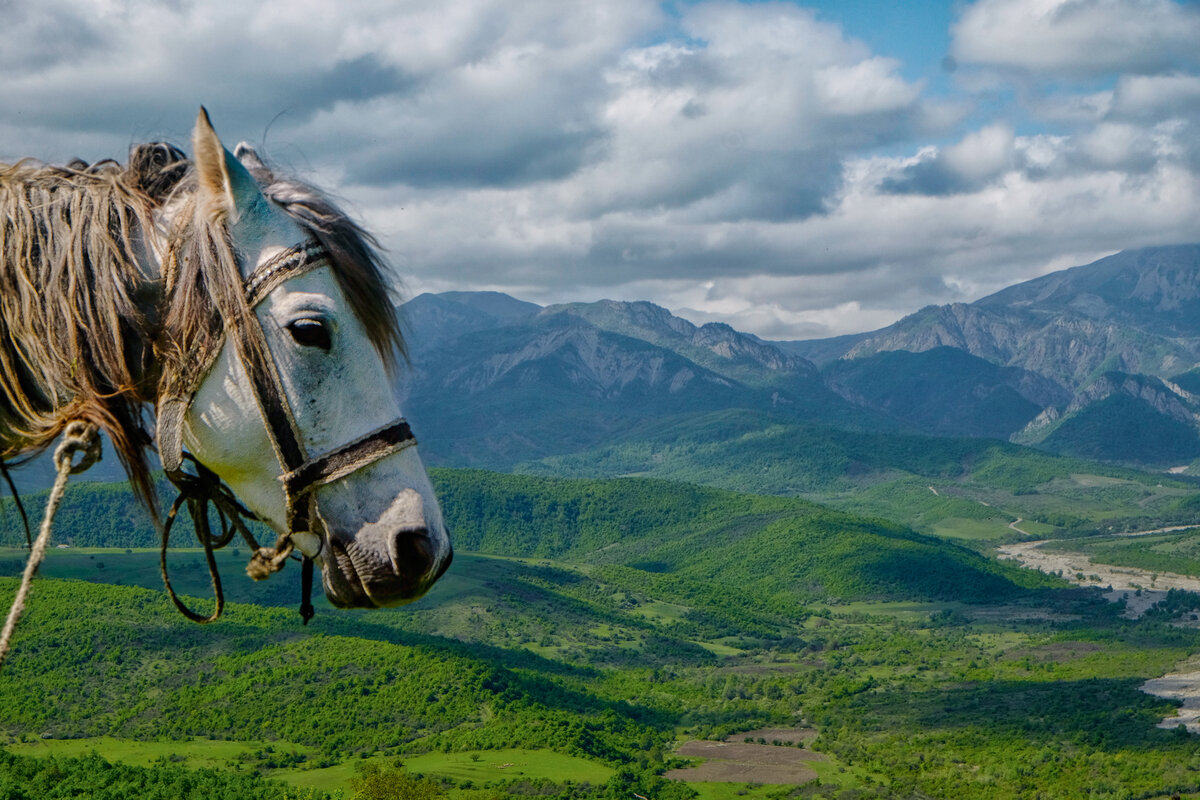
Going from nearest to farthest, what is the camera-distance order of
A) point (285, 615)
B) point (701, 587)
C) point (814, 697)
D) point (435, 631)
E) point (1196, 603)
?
point (285, 615) < point (814, 697) < point (435, 631) < point (1196, 603) < point (701, 587)

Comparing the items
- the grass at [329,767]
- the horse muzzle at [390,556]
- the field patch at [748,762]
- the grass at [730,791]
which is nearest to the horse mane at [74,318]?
the horse muzzle at [390,556]

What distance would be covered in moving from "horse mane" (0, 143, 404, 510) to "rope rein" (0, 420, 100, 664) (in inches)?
1.5

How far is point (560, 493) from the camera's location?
16588cm

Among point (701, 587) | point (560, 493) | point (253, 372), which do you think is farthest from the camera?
point (560, 493)

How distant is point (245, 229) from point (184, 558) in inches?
4240

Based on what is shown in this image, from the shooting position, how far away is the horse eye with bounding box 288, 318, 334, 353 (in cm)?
235

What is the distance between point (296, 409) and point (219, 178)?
583 mm

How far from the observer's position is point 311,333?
237 centimetres

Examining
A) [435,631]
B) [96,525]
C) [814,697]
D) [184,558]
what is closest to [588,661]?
[435,631]

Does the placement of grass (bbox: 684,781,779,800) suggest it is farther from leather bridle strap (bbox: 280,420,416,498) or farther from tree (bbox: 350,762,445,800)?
leather bridle strap (bbox: 280,420,416,498)

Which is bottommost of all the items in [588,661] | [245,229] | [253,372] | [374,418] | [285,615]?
[588,661]

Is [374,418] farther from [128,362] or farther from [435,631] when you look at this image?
[435,631]

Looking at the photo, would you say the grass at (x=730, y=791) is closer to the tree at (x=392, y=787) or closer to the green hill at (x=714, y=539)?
the tree at (x=392, y=787)

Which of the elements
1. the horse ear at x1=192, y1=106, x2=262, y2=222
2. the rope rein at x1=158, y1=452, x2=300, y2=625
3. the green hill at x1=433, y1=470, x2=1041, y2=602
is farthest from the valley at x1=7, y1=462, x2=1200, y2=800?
the horse ear at x1=192, y1=106, x2=262, y2=222
